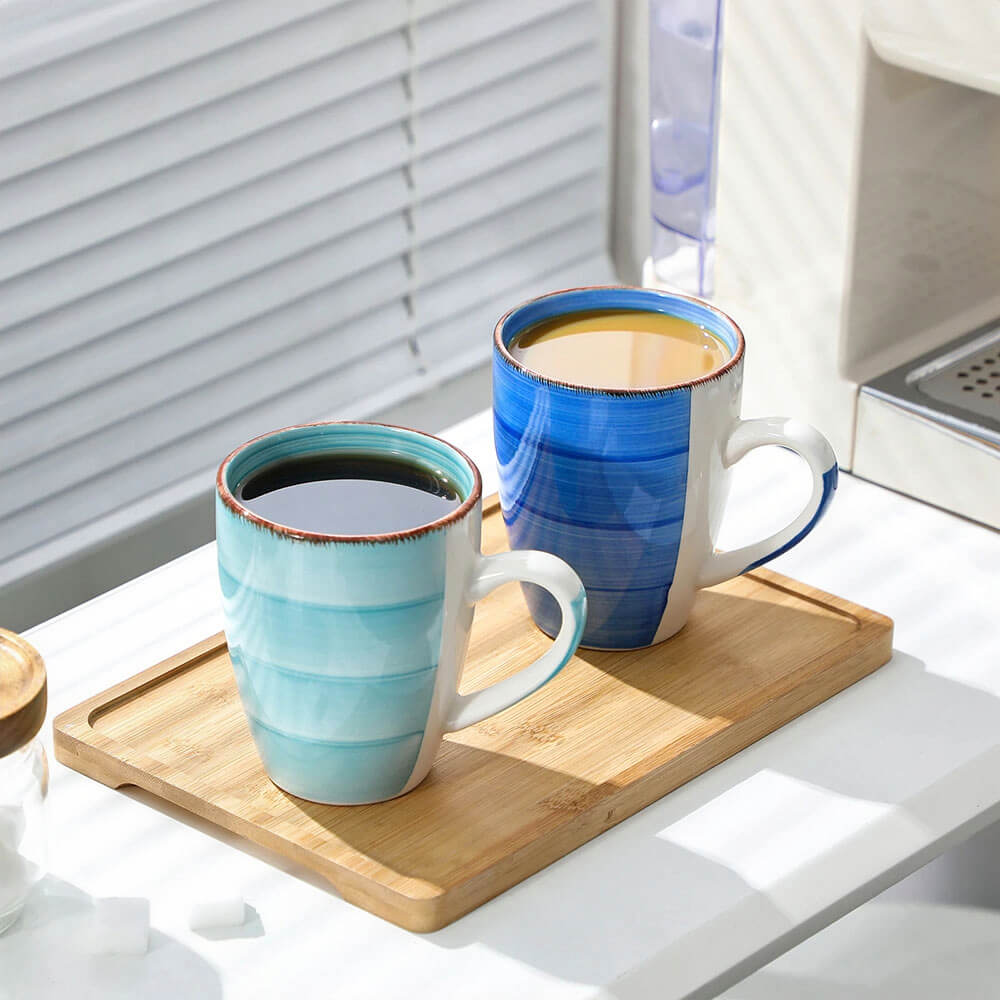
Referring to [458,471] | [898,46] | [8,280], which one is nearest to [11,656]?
[458,471]

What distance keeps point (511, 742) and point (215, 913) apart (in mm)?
146

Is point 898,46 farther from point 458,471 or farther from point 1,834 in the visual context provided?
point 1,834

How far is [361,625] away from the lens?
62cm

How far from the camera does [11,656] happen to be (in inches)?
24.0

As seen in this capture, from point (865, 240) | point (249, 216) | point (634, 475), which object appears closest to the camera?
point (634, 475)

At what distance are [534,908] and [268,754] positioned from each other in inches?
4.7

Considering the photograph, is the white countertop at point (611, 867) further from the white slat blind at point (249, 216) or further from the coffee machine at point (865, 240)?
the white slat blind at point (249, 216)

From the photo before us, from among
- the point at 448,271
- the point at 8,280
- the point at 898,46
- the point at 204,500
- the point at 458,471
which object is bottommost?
the point at 204,500

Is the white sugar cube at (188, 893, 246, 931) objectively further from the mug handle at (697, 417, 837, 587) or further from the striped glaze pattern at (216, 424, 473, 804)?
the mug handle at (697, 417, 837, 587)

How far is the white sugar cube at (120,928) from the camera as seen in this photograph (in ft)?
2.06

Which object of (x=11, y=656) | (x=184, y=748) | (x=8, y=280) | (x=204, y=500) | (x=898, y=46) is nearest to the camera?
(x=11, y=656)

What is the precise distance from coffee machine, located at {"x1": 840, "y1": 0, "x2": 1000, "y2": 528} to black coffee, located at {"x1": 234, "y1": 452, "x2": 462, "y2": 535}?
→ 0.35 m

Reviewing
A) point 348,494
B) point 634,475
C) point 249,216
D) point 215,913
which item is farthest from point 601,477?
point 249,216

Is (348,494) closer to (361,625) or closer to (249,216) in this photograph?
(361,625)
